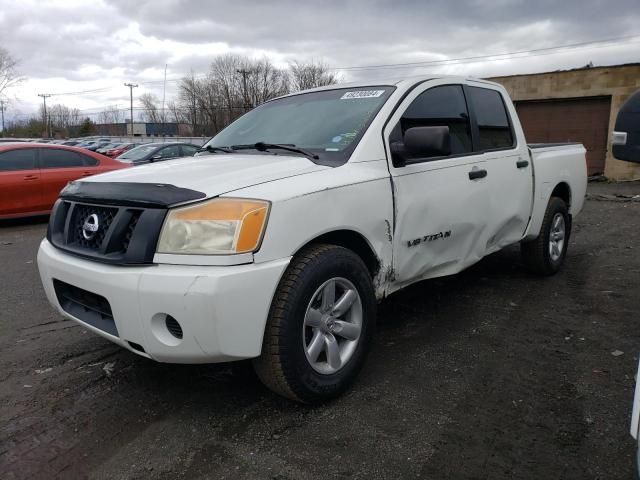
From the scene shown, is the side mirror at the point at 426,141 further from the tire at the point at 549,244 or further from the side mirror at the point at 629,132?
the tire at the point at 549,244

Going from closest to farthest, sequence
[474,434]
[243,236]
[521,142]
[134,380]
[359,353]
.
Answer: [243,236], [474,434], [359,353], [134,380], [521,142]

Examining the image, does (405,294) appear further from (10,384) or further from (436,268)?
(10,384)

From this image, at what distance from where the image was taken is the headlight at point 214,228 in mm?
2396

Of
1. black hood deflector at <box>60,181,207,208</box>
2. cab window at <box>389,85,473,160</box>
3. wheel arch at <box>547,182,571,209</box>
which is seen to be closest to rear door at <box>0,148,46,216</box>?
black hood deflector at <box>60,181,207,208</box>

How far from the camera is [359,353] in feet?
9.92

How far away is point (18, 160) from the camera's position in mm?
8812

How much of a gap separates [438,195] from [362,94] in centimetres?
87

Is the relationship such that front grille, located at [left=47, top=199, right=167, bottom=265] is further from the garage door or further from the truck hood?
the garage door

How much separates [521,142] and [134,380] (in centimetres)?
374

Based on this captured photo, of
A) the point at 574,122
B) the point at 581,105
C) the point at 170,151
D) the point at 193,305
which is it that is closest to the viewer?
the point at 193,305

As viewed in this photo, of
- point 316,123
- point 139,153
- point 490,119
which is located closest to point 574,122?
point 139,153

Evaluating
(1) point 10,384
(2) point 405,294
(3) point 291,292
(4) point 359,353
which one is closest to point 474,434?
(4) point 359,353

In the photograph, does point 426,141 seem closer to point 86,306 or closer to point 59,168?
point 86,306

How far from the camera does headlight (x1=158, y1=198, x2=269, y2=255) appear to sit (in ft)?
7.86
